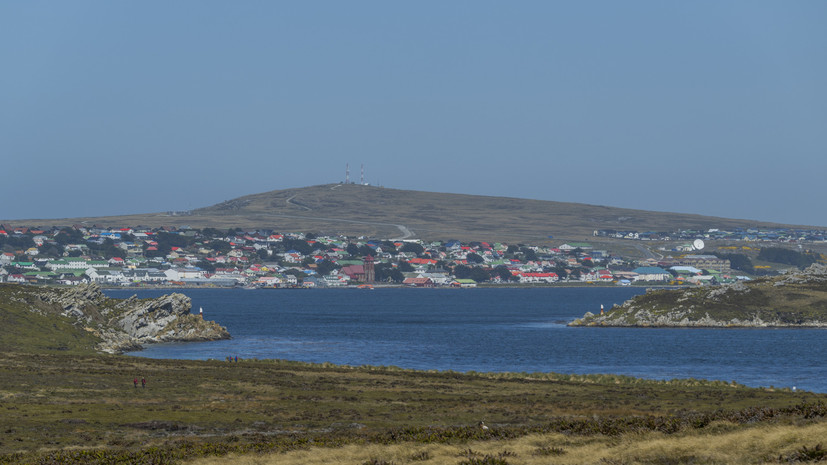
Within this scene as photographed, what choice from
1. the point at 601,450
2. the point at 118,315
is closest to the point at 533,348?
the point at 118,315

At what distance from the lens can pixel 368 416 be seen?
162 feet

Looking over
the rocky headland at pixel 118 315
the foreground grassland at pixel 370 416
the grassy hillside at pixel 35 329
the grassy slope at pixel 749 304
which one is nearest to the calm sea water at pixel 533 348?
the rocky headland at pixel 118 315

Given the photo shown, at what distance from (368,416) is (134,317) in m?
81.2

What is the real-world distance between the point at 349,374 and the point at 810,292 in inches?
4370

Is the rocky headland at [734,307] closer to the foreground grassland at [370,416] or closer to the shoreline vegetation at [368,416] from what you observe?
the shoreline vegetation at [368,416]

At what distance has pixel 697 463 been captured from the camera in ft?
96.1

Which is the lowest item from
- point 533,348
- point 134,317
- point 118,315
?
point 533,348

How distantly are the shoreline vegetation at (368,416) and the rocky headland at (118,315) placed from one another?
74.8 feet

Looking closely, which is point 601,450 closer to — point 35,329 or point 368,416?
point 368,416

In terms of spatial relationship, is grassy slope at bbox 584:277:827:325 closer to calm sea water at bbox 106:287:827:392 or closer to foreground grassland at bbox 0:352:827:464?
calm sea water at bbox 106:287:827:392

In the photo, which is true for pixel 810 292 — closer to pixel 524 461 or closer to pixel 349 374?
pixel 349 374

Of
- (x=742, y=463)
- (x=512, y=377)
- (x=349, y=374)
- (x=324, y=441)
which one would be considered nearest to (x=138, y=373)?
(x=349, y=374)

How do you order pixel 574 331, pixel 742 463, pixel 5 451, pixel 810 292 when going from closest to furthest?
1. pixel 742 463
2. pixel 5 451
3. pixel 574 331
4. pixel 810 292

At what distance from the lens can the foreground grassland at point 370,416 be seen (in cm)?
3256
